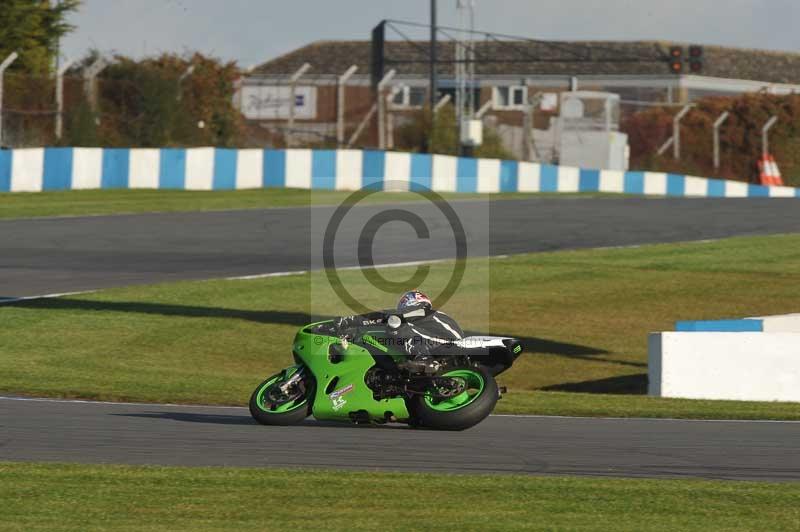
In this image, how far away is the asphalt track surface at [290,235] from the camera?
71.3 feet

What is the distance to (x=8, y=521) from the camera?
6.99 meters

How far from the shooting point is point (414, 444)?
9797 mm

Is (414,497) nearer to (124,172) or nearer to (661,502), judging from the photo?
(661,502)

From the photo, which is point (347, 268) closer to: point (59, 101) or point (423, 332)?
point (423, 332)

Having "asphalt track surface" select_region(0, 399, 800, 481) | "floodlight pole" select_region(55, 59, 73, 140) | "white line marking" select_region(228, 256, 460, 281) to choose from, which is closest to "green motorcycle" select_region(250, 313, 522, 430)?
"asphalt track surface" select_region(0, 399, 800, 481)

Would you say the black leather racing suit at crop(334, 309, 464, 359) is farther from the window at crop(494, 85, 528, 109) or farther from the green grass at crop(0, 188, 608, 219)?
the window at crop(494, 85, 528, 109)

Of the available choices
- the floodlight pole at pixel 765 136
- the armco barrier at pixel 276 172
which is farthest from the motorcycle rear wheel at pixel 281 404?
the floodlight pole at pixel 765 136

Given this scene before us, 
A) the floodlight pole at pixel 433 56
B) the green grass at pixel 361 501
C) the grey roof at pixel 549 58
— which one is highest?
the grey roof at pixel 549 58

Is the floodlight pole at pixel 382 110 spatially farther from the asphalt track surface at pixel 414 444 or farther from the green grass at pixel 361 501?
the green grass at pixel 361 501

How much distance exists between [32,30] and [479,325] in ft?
97.9

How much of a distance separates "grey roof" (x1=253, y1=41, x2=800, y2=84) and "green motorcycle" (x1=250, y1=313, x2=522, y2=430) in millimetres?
76418

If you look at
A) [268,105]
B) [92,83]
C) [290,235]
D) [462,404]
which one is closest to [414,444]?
[462,404]

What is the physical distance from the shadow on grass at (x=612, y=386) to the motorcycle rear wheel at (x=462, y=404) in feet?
16.7

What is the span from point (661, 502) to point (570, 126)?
5263 centimetres
